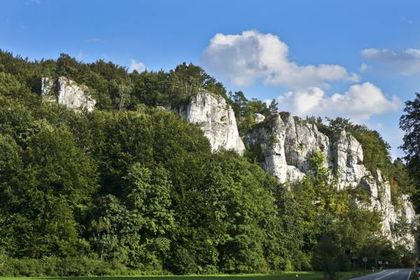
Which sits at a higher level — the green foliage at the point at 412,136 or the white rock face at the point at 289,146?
the white rock face at the point at 289,146

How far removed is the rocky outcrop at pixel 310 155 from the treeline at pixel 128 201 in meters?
21.3

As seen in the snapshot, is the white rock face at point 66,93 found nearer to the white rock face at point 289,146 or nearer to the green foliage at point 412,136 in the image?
the white rock face at point 289,146

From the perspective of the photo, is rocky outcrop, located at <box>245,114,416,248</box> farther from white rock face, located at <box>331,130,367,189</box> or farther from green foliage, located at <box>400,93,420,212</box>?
green foliage, located at <box>400,93,420,212</box>

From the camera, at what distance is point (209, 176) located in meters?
79.2

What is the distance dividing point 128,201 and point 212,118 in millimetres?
45085

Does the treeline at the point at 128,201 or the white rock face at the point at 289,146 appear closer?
the treeline at the point at 128,201

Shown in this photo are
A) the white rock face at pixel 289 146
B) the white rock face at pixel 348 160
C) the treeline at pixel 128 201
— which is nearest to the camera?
the treeline at pixel 128 201

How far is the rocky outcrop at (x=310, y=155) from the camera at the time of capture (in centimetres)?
12162

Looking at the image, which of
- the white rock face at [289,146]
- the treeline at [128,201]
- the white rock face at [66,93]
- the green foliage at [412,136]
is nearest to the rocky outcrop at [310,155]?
the white rock face at [289,146]

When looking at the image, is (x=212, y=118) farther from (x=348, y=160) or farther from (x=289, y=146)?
(x=348, y=160)

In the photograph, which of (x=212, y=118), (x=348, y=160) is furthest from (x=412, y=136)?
(x=348, y=160)

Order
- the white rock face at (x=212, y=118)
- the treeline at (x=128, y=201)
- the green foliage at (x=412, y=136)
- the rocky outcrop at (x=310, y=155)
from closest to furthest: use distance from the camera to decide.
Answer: the green foliage at (x=412, y=136), the treeline at (x=128, y=201), the white rock face at (x=212, y=118), the rocky outcrop at (x=310, y=155)

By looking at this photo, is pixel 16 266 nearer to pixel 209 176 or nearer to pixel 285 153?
pixel 209 176

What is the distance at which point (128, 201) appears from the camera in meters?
70.4
